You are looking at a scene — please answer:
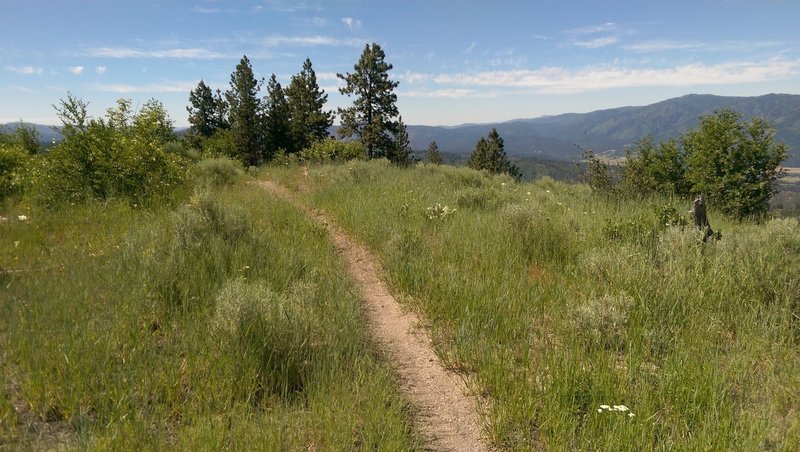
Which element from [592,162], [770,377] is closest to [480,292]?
[770,377]

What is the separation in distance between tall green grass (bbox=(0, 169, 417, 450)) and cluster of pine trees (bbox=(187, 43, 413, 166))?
2790 centimetres

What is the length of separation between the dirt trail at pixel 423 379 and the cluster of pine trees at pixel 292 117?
2810cm

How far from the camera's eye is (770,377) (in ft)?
9.38

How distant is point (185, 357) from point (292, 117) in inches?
1764

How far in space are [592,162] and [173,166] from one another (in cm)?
1268

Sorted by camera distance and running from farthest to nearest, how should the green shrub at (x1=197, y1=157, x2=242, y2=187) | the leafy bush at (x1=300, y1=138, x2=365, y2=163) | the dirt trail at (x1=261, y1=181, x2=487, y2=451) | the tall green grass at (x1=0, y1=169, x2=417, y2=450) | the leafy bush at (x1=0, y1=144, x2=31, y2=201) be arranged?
the leafy bush at (x1=300, y1=138, x2=365, y2=163), the green shrub at (x1=197, y1=157, x2=242, y2=187), the leafy bush at (x1=0, y1=144, x2=31, y2=201), the dirt trail at (x1=261, y1=181, x2=487, y2=451), the tall green grass at (x1=0, y1=169, x2=417, y2=450)

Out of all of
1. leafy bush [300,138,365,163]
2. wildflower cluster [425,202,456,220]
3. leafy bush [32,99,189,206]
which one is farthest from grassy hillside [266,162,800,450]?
leafy bush [300,138,365,163]

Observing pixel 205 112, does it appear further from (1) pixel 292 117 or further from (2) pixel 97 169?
(2) pixel 97 169

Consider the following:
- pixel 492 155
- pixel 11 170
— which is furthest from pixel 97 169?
pixel 492 155

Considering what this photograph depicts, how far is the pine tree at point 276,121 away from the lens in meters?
44.8

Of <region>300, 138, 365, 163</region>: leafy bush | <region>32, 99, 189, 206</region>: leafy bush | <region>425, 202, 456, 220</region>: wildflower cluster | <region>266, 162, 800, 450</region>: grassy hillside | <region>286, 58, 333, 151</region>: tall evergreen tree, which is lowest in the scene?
<region>266, 162, 800, 450</region>: grassy hillside

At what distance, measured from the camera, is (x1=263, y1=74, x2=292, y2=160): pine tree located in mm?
44812

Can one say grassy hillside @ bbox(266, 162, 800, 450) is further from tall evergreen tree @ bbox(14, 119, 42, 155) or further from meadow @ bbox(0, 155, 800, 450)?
tall evergreen tree @ bbox(14, 119, 42, 155)

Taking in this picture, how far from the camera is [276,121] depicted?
150 ft
